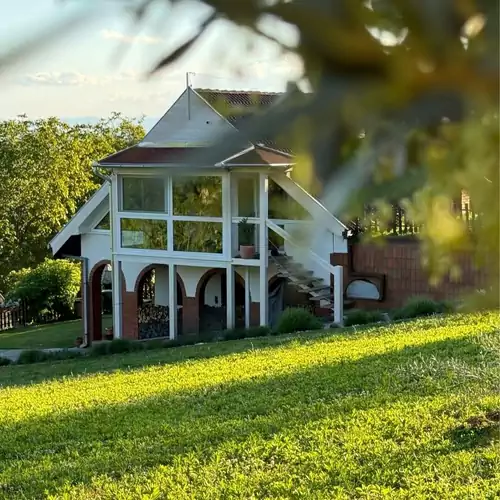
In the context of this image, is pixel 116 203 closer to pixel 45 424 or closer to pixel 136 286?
pixel 136 286

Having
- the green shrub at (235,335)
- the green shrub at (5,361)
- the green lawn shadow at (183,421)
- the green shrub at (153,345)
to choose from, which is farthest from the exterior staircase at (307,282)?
the green lawn shadow at (183,421)

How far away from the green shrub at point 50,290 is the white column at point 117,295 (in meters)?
6.05

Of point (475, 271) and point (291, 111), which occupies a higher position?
point (291, 111)

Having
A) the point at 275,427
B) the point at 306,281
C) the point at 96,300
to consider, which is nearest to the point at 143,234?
the point at 96,300

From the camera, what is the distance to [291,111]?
66 centimetres

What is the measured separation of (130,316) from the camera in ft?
54.3

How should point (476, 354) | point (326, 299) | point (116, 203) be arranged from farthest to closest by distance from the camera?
point (116, 203) → point (326, 299) → point (476, 354)

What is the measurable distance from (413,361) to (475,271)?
23.9 ft

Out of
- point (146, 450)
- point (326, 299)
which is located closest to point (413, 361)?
point (146, 450)

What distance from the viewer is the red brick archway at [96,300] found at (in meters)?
16.9

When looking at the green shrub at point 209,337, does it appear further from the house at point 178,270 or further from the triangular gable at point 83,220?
the triangular gable at point 83,220

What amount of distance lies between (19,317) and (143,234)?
7378 mm

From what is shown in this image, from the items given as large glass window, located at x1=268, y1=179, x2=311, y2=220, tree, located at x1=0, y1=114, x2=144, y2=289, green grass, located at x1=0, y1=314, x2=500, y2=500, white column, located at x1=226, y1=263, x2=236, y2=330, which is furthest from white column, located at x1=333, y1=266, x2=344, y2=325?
tree, located at x1=0, y1=114, x2=144, y2=289

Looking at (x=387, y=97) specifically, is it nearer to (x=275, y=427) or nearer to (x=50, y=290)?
(x=275, y=427)
